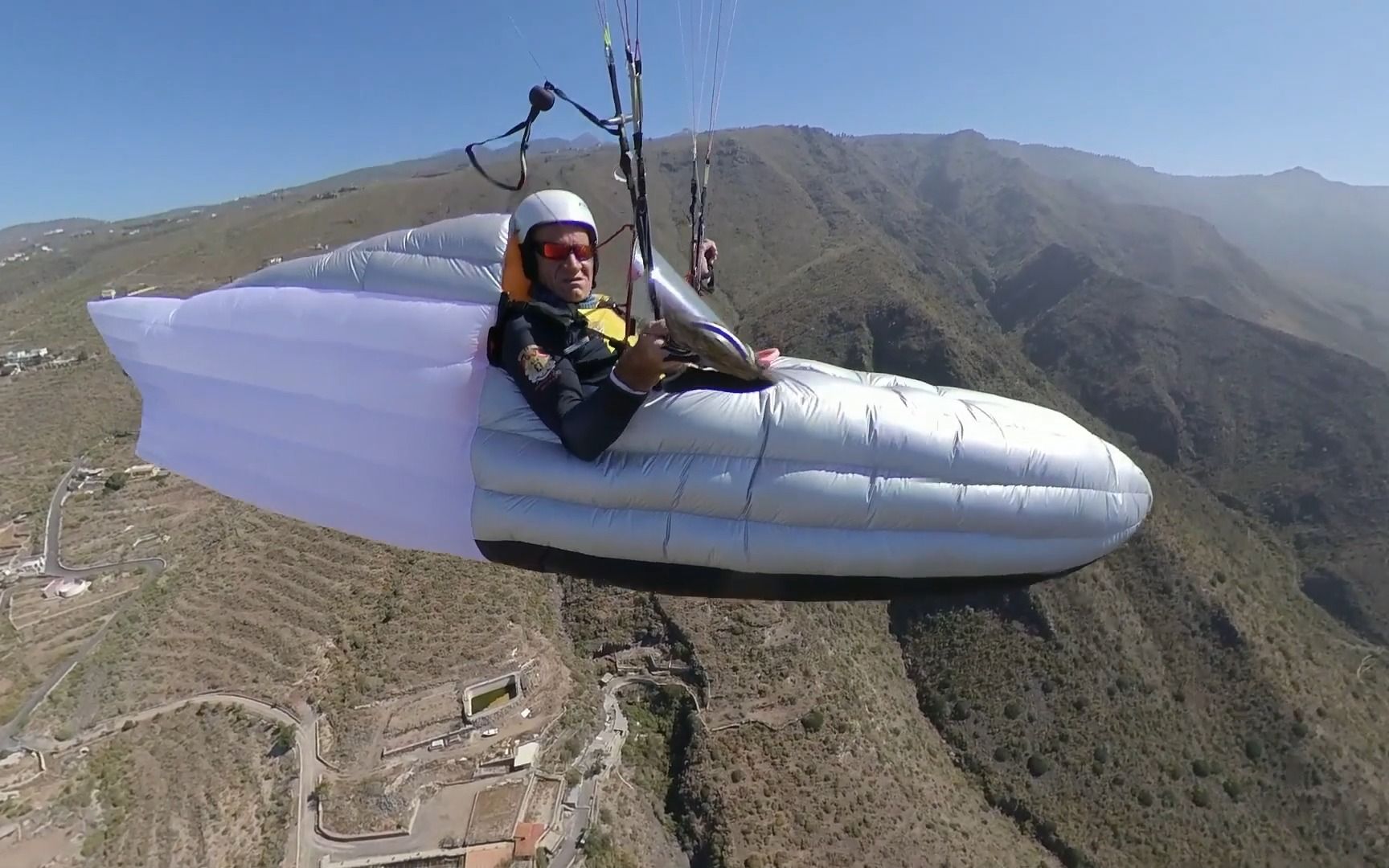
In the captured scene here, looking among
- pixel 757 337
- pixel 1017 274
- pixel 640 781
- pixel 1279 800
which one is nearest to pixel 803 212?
pixel 1017 274

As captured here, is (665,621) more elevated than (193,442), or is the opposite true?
(193,442)

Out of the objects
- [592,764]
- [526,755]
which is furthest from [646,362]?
[592,764]

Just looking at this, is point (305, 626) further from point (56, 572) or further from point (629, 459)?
point (629, 459)

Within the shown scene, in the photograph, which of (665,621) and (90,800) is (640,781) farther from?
(90,800)

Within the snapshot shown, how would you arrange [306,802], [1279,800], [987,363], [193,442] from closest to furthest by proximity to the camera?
[193,442] < [306,802] < [1279,800] < [987,363]

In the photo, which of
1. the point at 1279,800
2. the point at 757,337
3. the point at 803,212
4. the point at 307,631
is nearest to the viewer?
the point at 307,631

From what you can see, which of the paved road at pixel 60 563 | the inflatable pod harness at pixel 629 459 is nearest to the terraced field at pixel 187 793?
the paved road at pixel 60 563

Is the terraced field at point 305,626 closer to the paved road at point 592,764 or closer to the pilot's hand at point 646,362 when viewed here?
the paved road at point 592,764
